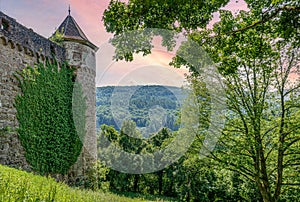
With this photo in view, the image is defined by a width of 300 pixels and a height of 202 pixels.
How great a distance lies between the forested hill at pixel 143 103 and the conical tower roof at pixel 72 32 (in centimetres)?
255

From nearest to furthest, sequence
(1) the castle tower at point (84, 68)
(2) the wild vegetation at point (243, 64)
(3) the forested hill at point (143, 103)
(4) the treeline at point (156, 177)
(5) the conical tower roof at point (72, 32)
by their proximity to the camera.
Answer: (2) the wild vegetation at point (243, 64)
(3) the forested hill at point (143, 103)
(1) the castle tower at point (84, 68)
(5) the conical tower roof at point (72, 32)
(4) the treeline at point (156, 177)

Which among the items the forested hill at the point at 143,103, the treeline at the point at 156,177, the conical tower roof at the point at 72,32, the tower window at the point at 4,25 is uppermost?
the conical tower roof at the point at 72,32

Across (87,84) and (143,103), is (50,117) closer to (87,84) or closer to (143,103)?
(87,84)

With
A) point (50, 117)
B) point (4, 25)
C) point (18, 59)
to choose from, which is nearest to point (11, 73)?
point (18, 59)

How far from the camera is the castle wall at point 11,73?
8273mm

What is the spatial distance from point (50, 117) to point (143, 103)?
18.1ft

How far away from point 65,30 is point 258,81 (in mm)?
8756

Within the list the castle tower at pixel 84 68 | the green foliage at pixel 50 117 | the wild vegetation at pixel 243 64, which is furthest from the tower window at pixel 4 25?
the wild vegetation at pixel 243 64

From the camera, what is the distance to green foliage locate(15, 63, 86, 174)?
30.0ft

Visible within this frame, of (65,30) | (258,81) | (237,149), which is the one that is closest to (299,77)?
(258,81)

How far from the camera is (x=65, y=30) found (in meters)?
12.6

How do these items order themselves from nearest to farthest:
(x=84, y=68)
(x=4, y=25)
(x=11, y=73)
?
(x=4, y=25)
(x=11, y=73)
(x=84, y=68)

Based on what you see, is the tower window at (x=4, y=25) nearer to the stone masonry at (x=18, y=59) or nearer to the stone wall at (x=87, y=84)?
the stone masonry at (x=18, y=59)

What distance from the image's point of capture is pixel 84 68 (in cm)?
1258
